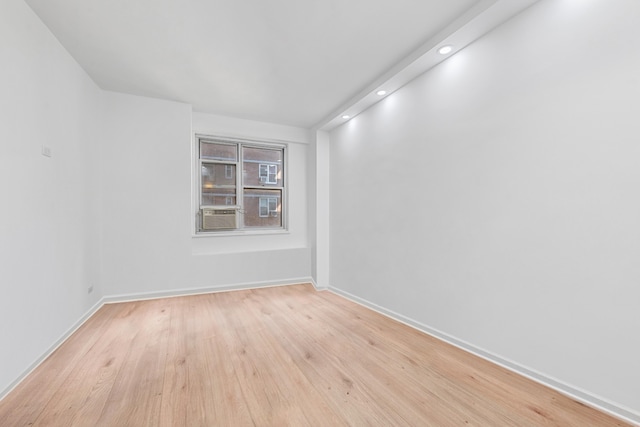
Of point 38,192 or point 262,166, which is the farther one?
point 262,166

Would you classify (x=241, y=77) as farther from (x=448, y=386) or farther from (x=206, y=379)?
(x=448, y=386)

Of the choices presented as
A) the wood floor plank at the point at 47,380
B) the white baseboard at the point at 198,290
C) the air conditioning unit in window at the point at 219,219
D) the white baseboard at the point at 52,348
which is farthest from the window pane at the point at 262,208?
the wood floor plank at the point at 47,380

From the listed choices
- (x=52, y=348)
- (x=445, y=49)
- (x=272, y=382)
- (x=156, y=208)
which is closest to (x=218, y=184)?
(x=156, y=208)

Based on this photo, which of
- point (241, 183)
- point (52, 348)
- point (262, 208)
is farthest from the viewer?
point (262, 208)

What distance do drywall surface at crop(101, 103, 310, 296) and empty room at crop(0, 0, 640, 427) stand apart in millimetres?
30

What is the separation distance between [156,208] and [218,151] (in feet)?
4.64

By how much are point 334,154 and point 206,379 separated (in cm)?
344

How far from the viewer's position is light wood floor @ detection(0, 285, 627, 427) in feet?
5.13

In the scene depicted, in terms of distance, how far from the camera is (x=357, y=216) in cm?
379

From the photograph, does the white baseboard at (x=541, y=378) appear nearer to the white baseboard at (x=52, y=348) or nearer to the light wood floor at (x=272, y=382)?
the light wood floor at (x=272, y=382)

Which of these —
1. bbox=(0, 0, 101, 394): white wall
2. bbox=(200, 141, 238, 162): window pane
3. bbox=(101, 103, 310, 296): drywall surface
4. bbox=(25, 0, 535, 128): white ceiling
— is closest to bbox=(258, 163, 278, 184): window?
bbox=(200, 141, 238, 162): window pane

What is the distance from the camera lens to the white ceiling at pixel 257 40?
6.64ft

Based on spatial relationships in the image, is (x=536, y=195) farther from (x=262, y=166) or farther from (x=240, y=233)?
(x=262, y=166)

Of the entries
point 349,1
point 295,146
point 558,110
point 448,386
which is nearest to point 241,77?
point 349,1
